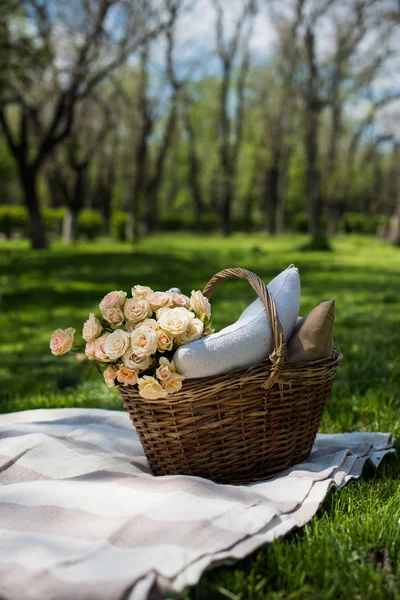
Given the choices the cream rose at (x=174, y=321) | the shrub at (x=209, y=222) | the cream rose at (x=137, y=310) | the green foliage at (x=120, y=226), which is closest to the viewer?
the cream rose at (x=174, y=321)

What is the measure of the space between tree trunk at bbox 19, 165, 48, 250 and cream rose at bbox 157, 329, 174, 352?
15.8 metres

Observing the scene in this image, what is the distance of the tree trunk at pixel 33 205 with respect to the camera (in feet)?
58.6

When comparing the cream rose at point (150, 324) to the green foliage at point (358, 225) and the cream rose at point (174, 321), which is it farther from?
the green foliage at point (358, 225)

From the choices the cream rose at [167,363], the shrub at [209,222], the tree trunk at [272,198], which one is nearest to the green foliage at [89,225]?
the tree trunk at [272,198]

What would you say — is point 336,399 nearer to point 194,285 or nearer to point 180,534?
point 180,534

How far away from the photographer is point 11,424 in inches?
149

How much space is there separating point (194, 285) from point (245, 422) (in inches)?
332

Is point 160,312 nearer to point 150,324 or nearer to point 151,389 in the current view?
point 150,324

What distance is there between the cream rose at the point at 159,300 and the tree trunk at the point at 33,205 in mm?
15631

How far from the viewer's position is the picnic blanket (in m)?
2.04

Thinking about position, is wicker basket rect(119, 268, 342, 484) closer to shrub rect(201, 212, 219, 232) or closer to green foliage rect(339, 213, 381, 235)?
shrub rect(201, 212, 219, 232)

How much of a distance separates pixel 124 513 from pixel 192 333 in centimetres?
87

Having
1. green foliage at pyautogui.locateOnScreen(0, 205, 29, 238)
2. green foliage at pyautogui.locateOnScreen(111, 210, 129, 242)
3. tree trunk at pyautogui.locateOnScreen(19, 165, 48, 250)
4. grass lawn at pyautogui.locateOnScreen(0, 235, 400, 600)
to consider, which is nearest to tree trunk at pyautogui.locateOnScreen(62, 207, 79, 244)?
green foliage at pyautogui.locateOnScreen(111, 210, 129, 242)

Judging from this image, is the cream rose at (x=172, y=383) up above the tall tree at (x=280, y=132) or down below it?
below
